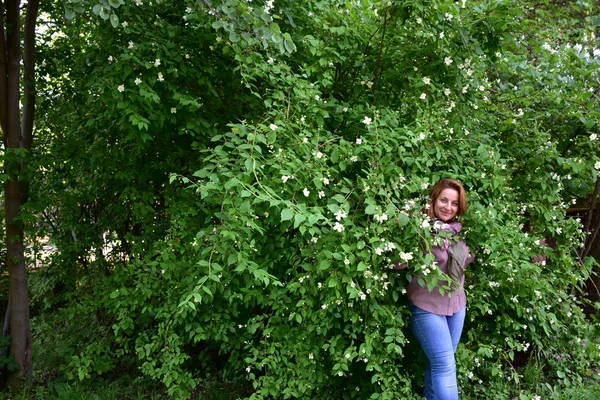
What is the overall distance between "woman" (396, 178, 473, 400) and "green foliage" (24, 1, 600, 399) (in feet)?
0.33

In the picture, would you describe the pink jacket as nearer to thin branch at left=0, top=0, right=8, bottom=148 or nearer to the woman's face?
the woman's face

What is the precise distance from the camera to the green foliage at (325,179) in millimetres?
2412

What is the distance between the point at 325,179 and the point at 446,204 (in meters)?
0.74

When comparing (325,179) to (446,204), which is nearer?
(325,179)

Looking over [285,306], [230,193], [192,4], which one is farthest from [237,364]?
[192,4]

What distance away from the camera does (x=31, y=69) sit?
3984 mm

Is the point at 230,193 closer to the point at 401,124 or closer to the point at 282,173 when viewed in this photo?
the point at 282,173

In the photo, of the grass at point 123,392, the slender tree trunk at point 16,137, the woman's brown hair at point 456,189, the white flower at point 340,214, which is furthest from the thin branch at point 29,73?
the woman's brown hair at point 456,189

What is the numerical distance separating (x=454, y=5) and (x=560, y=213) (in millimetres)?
1588

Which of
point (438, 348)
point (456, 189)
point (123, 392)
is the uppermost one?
point (456, 189)

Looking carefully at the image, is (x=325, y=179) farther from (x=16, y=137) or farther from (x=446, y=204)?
(x=16, y=137)

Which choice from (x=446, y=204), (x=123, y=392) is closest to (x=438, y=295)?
(x=446, y=204)

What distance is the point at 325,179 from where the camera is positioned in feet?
7.83

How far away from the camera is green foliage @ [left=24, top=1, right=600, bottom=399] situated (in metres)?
2.41
